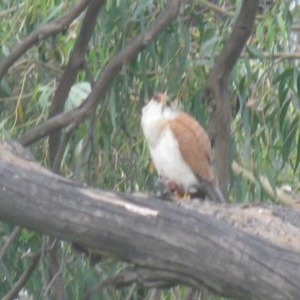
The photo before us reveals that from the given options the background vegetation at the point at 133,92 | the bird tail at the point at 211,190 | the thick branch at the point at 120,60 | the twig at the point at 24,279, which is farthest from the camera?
the background vegetation at the point at 133,92

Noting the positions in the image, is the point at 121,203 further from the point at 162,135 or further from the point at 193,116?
the point at 193,116

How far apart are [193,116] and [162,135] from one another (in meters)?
0.37

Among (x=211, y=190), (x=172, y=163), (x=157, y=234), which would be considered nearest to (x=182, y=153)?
(x=172, y=163)

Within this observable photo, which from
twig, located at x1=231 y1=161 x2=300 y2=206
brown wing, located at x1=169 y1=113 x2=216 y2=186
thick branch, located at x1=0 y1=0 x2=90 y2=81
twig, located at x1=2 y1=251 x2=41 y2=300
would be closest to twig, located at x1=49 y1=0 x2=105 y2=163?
thick branch, located at x1=0 y1=0 x2=90 y2=81

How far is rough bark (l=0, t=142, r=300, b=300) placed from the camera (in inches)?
106

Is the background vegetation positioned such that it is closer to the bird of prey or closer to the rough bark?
the bird of prey

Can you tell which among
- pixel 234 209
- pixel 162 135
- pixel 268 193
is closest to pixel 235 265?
pixel 234 209

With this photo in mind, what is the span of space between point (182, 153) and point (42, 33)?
53 cm

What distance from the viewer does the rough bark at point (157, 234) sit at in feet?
8.86

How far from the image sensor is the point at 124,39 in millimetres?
4199

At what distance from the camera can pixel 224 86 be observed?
3967 mm

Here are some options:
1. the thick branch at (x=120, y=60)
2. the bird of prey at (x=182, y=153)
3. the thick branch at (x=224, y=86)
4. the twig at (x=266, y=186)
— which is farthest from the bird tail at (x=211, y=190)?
the twig at (x=266, y=186)

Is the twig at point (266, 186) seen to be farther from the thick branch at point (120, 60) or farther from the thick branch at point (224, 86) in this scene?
the thick branch at point (120, 60)

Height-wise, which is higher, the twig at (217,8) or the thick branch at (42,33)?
the twig at (217,8)
